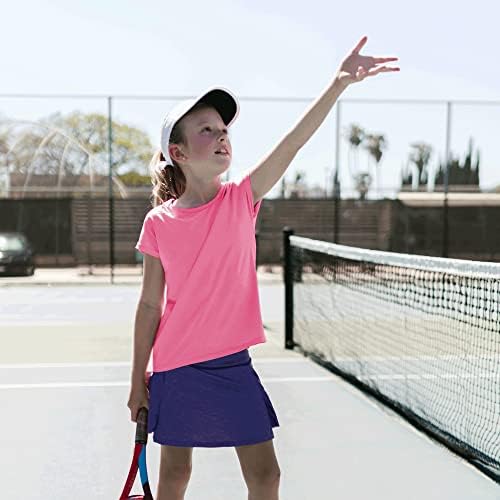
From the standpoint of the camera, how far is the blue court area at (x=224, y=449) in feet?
11.8

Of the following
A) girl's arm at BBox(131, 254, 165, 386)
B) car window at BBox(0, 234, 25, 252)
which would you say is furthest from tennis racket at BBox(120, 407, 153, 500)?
car window at BBox(0, 234, 25, 252)

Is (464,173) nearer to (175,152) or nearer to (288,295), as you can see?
(288,295)

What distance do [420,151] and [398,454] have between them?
31.2 m

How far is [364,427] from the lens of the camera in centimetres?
461

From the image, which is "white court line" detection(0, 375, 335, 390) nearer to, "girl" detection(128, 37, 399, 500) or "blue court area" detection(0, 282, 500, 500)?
"blue court area" detection(0, 282, 500, 500)

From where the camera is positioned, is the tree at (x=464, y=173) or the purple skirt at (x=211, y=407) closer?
the purple skirt at (x=211, y=407)

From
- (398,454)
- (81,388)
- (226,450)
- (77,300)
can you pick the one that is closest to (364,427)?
(398,454)

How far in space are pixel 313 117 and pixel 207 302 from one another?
625mm

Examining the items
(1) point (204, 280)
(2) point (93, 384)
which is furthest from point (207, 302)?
(2) point (93, 384)

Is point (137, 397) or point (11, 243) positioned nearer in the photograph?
point (137, 397)

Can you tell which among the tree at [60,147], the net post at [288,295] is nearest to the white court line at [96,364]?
the net post at [288,295]

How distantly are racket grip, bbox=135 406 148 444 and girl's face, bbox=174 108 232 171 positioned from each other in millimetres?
760

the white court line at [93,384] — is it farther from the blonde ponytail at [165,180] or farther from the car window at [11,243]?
the car window at [11,243]

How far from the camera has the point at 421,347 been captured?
7.61 meters
